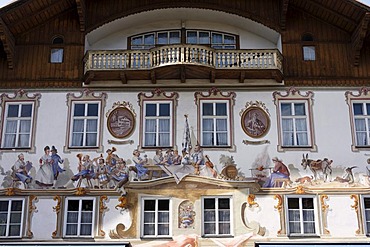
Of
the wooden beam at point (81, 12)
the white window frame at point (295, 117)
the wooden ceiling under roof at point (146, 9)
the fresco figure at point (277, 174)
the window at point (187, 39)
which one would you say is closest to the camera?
the fresco figure at point (277, 174)

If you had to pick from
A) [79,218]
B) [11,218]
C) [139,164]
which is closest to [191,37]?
[139,164]

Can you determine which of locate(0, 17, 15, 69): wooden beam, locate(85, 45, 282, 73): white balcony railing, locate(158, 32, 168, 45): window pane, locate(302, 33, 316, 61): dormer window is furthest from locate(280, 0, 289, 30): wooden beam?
locate(0, 17, 15, 69): wooden beam

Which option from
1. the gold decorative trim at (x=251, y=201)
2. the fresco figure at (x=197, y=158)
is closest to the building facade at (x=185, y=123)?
the gold decorative trim at (x=251, y=201)

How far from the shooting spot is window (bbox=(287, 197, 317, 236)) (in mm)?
23719

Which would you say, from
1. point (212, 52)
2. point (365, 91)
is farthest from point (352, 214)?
point (212, 52)

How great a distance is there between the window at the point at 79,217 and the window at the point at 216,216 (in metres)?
4.13

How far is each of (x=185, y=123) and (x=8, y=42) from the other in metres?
7.76

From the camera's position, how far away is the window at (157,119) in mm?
25016

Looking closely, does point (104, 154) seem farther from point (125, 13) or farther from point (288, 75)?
point (288, 75)

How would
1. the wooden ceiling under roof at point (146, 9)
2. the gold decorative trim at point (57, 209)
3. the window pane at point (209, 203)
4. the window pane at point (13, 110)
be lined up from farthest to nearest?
1. the wooden ceiling under roof at point (146, 9)
2. the window pane at point (13, 110)
3. the window pane at point (209, 203)
4. the gold decorative trim at point (57, 209)

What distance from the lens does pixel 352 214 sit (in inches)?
936

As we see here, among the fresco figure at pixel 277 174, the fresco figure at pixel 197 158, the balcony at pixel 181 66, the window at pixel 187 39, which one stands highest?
the window at pixel 187 39

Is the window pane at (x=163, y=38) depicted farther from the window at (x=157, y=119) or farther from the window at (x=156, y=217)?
the window at (x=156, y=217)

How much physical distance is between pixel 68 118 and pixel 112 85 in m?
2.17
